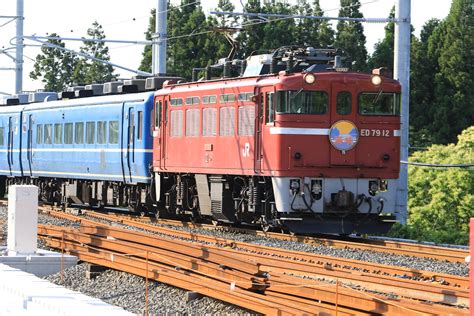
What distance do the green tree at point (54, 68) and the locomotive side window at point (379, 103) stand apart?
72313mm

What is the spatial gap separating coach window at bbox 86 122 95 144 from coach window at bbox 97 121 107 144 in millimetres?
402

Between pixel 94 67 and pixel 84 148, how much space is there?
189 feet

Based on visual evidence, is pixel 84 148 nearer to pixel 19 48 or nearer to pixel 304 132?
pixel 304 132

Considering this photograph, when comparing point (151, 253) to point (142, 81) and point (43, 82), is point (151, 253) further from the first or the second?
point (43, 82)

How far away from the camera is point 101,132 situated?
32.2m

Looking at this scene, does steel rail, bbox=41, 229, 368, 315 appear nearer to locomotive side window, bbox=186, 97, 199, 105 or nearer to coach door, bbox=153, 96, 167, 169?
locomotive side window, bbox=186, 97, 199, 105

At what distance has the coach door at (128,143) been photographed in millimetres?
30047

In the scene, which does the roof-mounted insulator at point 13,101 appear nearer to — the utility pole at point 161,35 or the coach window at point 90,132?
the utility pole at point 161,35

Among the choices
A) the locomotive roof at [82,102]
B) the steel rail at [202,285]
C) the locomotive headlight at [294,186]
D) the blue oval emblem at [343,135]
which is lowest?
the steel rail at [202,285]

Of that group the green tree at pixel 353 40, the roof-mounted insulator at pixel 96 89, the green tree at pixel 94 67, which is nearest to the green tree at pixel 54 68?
the green tree at pixel 94 67

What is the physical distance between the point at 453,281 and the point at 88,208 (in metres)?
20.3

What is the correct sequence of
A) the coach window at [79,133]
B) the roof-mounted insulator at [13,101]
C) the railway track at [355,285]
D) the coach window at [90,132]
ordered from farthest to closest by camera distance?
1. the roof-mounted insulator at [13,101]
2. the coach window at [79,133]
3. the coach window at [90,132]
4. the railway track at [355,285]

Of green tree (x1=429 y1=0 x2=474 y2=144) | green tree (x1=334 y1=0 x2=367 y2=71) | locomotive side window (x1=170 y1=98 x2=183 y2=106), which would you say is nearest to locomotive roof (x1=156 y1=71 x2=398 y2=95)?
locomotive side window (x1=170 y1=98 x2=183 y2=106)

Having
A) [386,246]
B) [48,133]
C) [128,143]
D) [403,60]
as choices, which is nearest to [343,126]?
[386,246]
